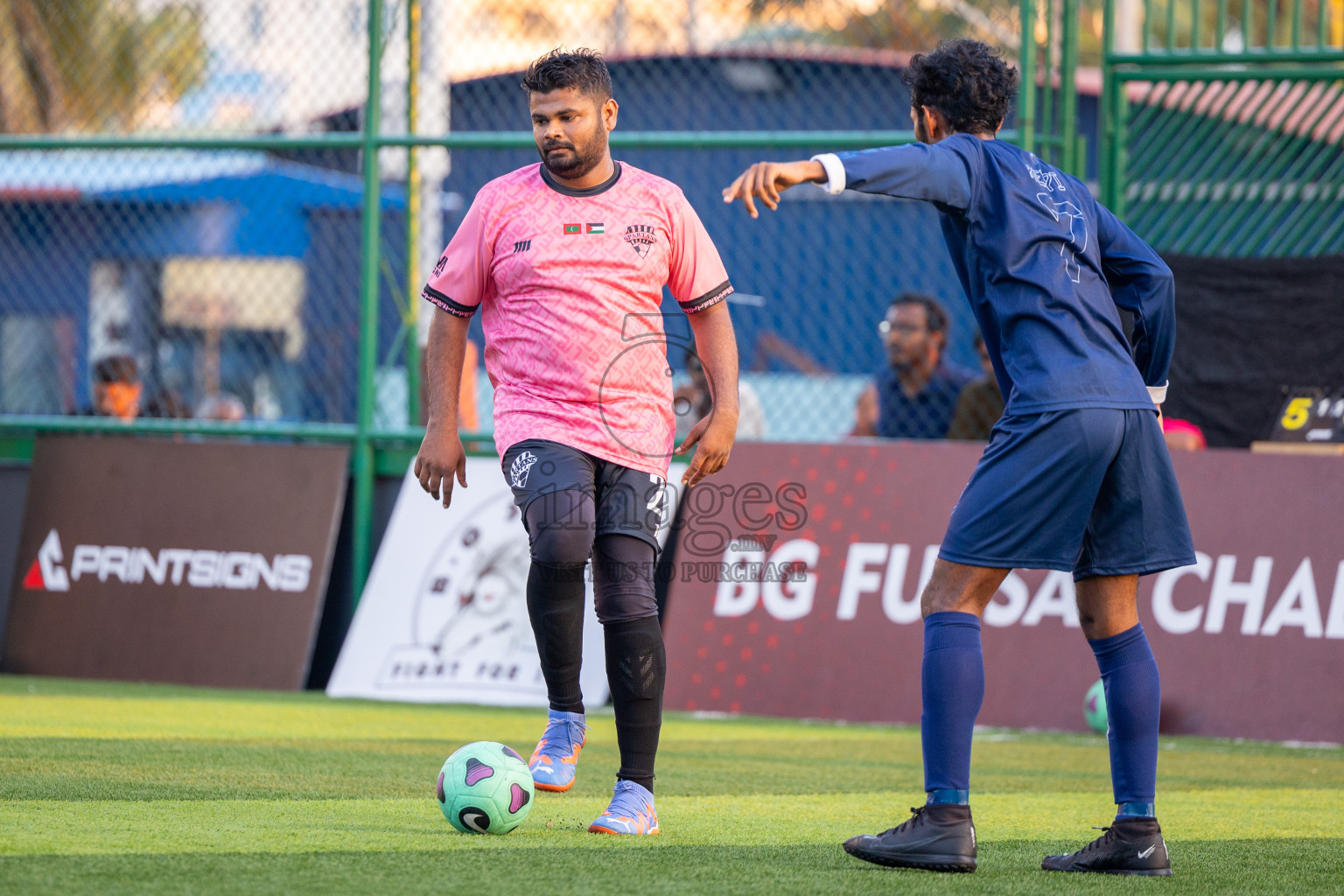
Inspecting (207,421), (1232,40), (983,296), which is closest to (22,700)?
(207,421)

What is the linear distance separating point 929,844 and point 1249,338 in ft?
15.8

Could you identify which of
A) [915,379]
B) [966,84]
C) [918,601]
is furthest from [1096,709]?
[966,84]

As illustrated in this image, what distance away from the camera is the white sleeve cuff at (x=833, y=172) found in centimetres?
312

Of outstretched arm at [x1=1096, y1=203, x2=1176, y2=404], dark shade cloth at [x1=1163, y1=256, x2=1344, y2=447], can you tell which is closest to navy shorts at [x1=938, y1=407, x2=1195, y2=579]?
outstretched arm at [x1=1096, y1=203, x2=1176, y2=404]

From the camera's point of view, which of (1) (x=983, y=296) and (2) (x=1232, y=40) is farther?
(2) (x=1232, y=40)

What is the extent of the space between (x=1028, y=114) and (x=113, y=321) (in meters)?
7.39

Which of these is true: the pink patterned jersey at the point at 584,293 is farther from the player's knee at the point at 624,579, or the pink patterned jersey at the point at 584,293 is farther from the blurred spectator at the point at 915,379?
the blurred spectator at the point at 915,379

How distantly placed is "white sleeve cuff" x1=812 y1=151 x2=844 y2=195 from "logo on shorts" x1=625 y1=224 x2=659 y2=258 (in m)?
1.03

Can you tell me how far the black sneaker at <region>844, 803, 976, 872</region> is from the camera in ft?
11.2

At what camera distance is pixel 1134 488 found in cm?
360

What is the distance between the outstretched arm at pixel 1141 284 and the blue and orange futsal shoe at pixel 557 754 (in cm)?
181

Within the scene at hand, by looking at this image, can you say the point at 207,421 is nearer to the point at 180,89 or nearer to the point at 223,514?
the point at 223,514

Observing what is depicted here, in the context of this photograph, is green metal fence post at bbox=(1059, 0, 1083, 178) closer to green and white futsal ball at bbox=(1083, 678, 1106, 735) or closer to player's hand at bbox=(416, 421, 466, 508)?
green and white futsal ball at bbox=(1083, 678, 1106, 735)

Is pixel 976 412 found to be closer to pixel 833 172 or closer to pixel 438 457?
pixel 438 457
